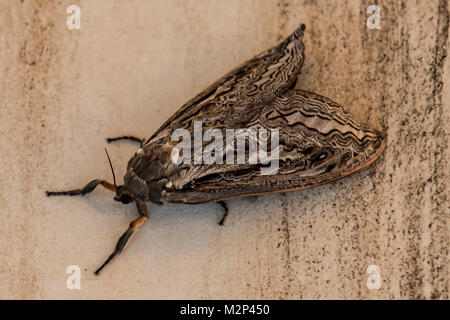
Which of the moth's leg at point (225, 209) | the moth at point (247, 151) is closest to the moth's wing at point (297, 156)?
the moth at point (247, 151)

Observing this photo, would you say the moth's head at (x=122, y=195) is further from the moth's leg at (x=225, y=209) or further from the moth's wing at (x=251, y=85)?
the moth's leg at (x=225, y=209)

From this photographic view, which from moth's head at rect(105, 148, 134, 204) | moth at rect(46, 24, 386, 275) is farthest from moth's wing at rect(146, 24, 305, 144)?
moth's head at rect(105, 148, 134, 204)

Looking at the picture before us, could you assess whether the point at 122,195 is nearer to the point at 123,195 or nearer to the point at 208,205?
the point at 123,195

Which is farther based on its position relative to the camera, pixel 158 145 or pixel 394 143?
pixel 394 143

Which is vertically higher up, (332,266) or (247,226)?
(247,226)

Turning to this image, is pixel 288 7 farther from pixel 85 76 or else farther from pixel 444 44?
pixel 85 76

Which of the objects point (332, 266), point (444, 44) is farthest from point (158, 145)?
point (444, 44)
